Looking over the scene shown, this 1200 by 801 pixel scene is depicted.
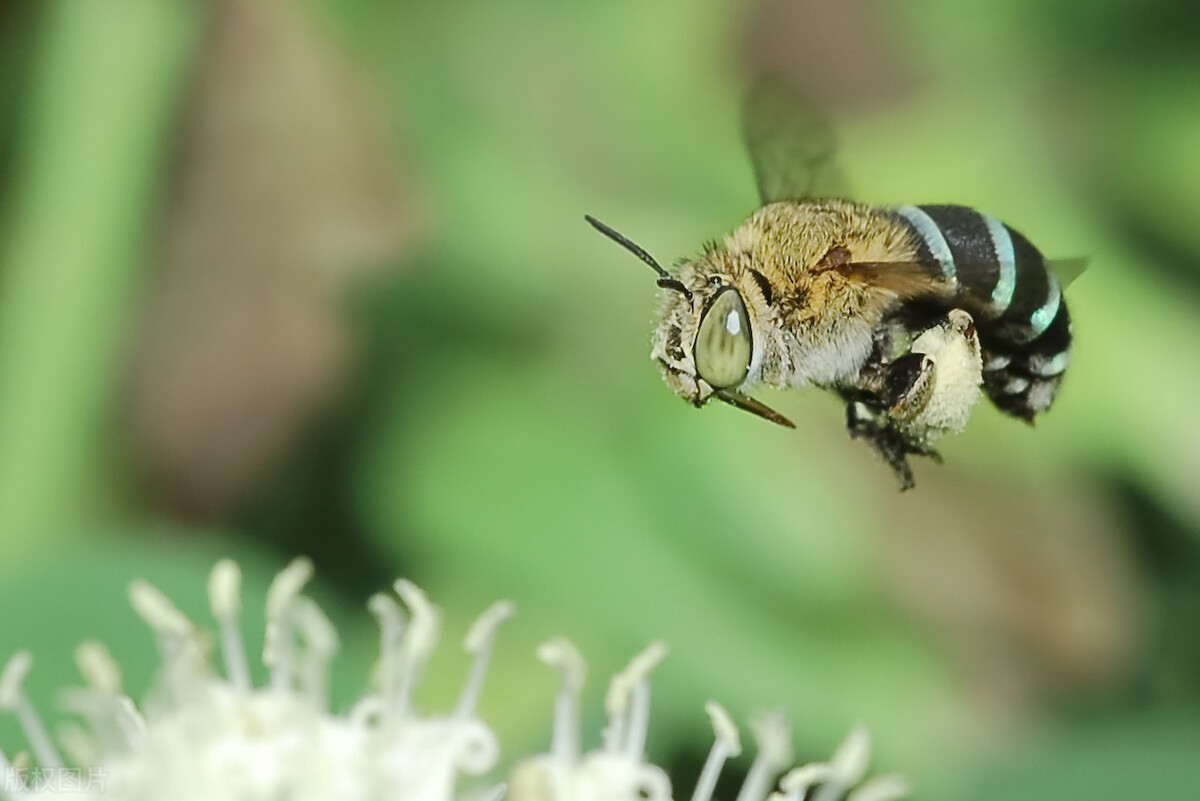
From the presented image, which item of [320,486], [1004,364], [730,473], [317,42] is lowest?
[320,486]

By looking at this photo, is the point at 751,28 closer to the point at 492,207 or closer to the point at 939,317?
the point at 492,207

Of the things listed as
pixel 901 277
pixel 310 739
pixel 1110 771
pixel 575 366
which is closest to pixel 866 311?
pixel 901 277

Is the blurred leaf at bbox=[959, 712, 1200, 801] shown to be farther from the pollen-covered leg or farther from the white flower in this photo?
the pollen-covered leg

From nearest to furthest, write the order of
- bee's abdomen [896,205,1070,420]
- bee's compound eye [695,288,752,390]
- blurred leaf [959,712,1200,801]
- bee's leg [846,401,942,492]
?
bee's compound eye [695,288,752,390] < bee's abdomen [896,205,1070,420] < bee's leg [846,401,942,492] < blurred leaf [959,712,1200,801]

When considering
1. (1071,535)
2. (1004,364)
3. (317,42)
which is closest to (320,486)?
(317,42)

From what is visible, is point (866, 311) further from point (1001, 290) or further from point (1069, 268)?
point (1069, 268)

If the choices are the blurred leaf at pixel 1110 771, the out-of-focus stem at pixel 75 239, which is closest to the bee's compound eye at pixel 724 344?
the blurred leaf at pixel 1110 771

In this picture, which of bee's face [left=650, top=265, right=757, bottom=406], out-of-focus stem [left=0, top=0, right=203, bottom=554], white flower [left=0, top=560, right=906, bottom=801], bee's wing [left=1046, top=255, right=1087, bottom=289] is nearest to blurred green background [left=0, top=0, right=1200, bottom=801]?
out-of-focus stem [left=0, top=0, right=203, bottom=554]
